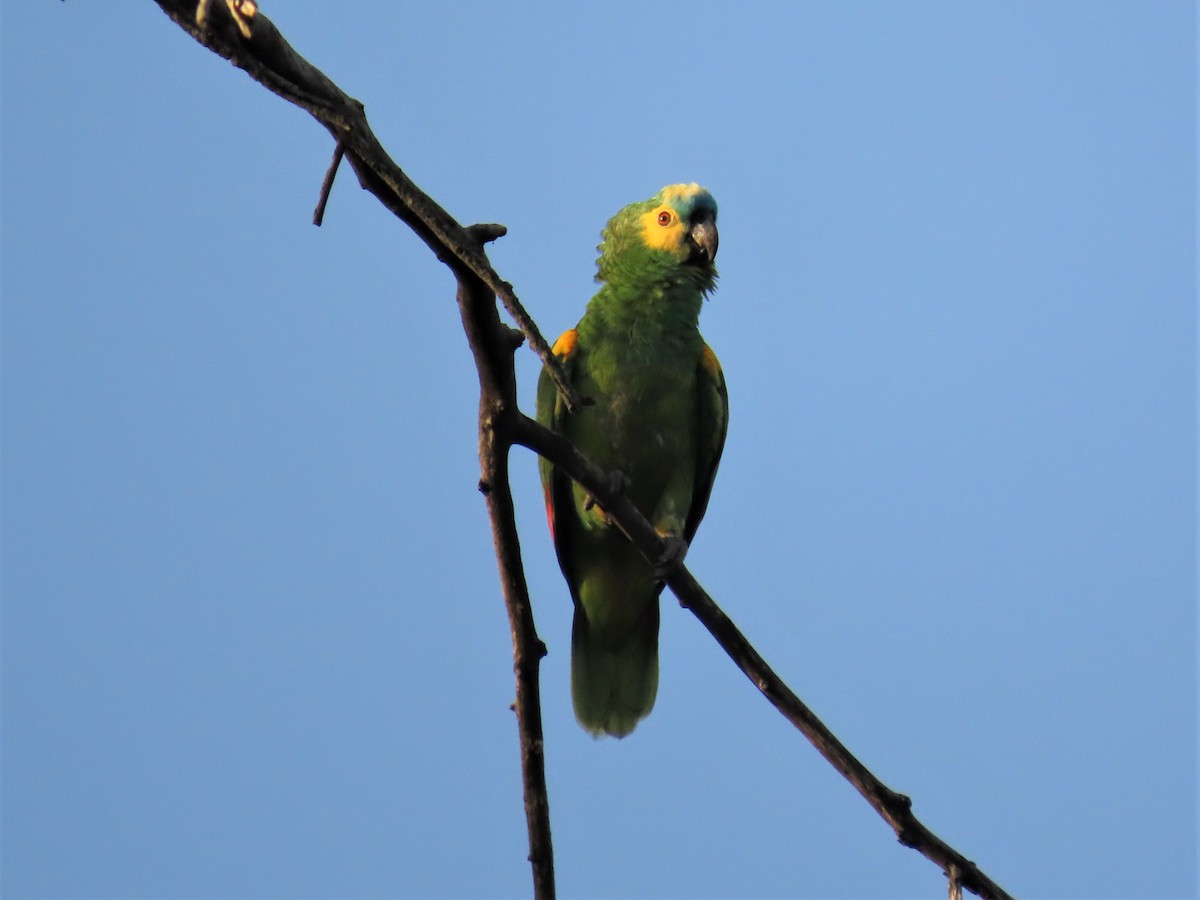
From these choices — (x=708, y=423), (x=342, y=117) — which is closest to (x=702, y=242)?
(x=708, y=423)

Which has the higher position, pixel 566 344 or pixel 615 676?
pixel 566 344

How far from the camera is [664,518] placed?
509 cm

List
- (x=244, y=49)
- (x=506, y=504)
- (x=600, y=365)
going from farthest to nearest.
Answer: (x=600, y=365) → (x=506, y=504) → (x=244, y=49)

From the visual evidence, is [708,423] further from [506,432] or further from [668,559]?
[506,432]

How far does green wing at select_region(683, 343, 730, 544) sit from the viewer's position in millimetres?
5172

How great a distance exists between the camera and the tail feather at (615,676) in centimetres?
514

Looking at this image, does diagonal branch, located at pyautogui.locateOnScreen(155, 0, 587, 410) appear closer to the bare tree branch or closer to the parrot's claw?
the bare tree branch

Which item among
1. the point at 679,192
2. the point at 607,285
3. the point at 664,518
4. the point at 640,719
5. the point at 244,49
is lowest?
the point at 244,49

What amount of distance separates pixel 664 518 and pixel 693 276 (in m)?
1.01

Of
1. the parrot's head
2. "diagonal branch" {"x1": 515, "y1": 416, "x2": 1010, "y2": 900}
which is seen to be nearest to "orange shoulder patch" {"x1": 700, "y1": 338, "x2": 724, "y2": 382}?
the parrot's head

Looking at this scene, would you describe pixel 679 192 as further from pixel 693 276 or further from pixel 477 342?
pixel 477 342

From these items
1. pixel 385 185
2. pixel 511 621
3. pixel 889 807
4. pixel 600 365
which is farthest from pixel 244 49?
pixel 600 365

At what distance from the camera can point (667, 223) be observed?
5.23m

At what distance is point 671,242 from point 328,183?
2.82 metres
